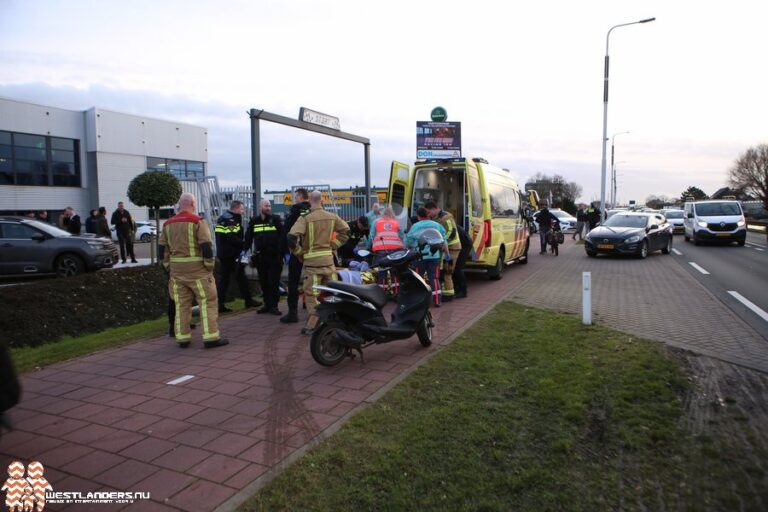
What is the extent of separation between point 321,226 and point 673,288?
8.21 m

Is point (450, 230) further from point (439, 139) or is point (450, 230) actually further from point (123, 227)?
point (123, 227)

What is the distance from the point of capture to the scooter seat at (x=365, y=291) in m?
5.72

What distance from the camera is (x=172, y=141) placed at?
43844mm

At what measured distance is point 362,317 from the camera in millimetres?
5844

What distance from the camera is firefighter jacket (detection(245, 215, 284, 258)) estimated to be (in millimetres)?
8375

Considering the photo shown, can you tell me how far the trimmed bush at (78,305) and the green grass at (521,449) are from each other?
6753 millimetres

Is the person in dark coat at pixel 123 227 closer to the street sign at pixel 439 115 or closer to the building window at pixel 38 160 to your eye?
the street sign at pixel 439 115

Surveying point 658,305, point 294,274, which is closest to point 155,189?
point 294,274

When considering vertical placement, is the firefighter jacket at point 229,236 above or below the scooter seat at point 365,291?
above

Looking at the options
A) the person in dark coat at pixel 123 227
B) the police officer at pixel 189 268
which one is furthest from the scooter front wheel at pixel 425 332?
the person in dark coat at pixel 123 227

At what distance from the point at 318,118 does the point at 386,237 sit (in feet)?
11.6

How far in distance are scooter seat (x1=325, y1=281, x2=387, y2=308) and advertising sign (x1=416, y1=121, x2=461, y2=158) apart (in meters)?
7.16

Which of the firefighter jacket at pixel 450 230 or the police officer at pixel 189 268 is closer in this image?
the police officer at pixel 189 268

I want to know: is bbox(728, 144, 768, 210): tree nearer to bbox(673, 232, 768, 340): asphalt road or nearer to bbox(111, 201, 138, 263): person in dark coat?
bbox(673, 232, 768, 340): asphalt road
